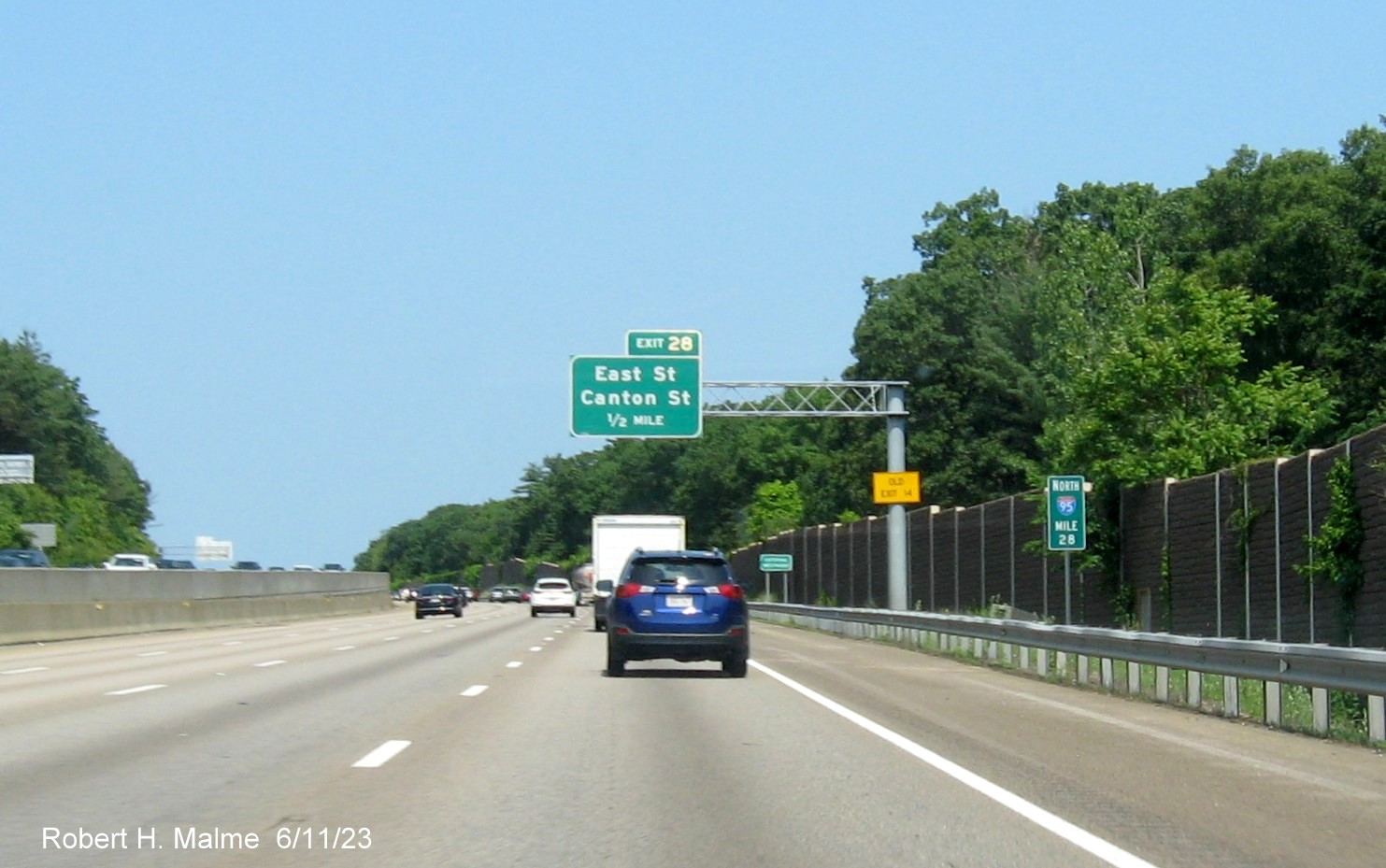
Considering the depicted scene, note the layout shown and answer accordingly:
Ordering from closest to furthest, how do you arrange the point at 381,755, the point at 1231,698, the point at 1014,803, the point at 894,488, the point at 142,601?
the point at 1014,803
the point at 381,755
the point at 1231,698
the point at 142,601
the point at 894,488

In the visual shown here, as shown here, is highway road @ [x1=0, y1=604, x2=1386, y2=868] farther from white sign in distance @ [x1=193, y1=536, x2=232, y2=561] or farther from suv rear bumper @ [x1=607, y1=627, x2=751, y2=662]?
white sign in distance @ [x1=193, y1=536, x2=232, y2=561]

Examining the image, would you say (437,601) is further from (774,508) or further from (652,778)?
(652,778)

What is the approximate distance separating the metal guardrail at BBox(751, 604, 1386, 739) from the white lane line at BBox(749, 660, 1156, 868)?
11.7ft

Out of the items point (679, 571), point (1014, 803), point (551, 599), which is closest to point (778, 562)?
point (551, 599)

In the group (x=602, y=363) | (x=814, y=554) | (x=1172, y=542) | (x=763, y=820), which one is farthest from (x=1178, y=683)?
(x=814, y=554)

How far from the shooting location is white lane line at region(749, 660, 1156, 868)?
922 cm

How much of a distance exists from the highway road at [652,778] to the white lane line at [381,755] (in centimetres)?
3

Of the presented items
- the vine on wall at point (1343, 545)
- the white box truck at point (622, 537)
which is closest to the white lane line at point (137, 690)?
the vine on wall at point (1343, 545)

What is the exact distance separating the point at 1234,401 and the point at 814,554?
31.4 metres

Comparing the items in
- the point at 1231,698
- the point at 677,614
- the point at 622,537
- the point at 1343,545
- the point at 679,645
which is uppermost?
the point at 622,537

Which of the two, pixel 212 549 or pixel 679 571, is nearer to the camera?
pixel 679 571

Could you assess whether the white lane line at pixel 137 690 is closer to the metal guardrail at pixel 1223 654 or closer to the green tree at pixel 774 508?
the metal guardrail at pixel 1223 654

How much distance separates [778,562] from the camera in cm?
7150

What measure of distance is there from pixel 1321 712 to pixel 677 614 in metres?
9.17
